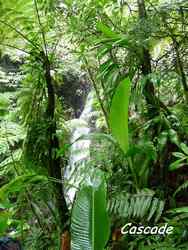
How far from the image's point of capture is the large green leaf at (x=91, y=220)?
1.32 metres

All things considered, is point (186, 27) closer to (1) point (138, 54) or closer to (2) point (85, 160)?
(1) point (138, 54)

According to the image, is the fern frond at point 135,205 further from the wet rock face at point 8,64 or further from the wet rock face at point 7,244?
the wet rock face at point 8,64

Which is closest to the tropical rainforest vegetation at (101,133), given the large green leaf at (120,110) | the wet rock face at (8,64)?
the large green leaf at (120,110)

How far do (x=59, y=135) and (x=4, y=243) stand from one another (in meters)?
0.81

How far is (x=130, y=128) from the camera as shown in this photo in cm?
251

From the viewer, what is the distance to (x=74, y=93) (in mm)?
6227

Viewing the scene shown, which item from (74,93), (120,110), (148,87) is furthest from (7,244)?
(74,93)

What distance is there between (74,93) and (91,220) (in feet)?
16.3

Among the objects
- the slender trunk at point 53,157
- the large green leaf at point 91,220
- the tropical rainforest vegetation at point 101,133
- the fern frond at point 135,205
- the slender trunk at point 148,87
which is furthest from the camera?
the slender trunk at point 148,87

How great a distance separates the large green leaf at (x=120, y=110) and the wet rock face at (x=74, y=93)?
4.28 metres

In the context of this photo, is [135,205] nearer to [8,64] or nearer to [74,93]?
[74,93]

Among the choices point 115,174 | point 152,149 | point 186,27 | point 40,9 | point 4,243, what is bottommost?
point 4,243

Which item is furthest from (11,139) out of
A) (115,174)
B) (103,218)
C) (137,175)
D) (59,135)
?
(103,218)

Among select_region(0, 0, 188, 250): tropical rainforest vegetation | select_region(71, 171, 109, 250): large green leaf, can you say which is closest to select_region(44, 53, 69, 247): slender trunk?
select_region(0, 0, 188, 250): tropical rainforest vegetation
